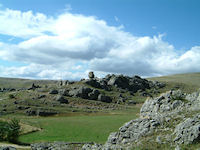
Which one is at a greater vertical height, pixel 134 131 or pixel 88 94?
pixel 134 131

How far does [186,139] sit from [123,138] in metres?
7.90

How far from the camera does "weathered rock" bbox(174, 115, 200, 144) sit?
19.2 meters

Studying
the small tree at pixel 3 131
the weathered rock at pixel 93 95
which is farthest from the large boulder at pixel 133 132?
the weathered rock at pixel 93 95

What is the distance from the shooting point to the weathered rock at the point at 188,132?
19.2m

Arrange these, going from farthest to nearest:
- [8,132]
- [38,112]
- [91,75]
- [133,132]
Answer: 1. [91,75]
2. [38,112]
3. [8,132]
4. [133,132]

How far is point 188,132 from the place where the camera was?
20.0m

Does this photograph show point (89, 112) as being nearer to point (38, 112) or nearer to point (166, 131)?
point (38, 112)

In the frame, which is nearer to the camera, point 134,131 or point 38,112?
point 134,131

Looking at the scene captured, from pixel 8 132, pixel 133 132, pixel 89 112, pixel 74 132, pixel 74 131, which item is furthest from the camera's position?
pixel 89 112

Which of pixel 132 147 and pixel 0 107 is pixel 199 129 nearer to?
pixel 132 147

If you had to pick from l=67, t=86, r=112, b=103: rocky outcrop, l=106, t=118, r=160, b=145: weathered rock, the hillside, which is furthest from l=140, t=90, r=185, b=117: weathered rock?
l=67, t=86, r=112, b=103: rocky outcrop

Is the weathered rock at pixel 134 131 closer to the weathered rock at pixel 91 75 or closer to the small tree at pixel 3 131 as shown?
the small tree at pixel 3 131

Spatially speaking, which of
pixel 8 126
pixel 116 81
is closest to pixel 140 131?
pixel 8 126

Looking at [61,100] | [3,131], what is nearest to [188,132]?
[3,131]
